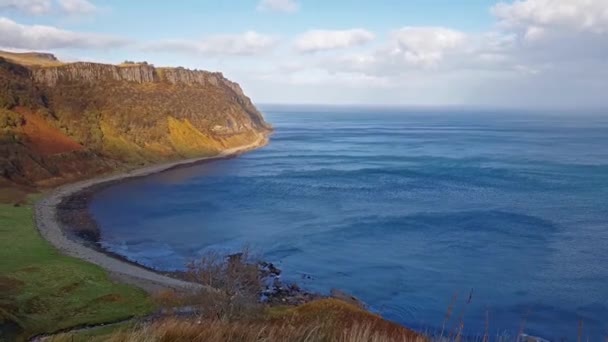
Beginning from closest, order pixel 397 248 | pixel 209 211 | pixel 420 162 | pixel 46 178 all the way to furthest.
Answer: pixel 397 248 < pixel 209 211 < pixel 46 178 < pixel 420 162

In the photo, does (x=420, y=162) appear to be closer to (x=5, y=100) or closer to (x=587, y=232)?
(x=587, y=232)

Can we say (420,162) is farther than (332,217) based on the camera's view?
Yes

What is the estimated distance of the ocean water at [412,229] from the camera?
33594 millimetres

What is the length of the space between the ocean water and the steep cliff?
9791mm

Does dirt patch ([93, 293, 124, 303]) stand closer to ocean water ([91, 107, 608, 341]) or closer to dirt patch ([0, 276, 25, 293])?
dirt patch ([0, 276, 25, 293])

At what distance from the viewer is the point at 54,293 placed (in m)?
30.7

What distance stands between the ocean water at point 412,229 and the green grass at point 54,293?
675 centimetres

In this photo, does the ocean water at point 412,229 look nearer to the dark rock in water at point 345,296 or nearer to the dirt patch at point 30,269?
the dark rock in water at point 345,296

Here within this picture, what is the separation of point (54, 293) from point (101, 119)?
71.5 metres

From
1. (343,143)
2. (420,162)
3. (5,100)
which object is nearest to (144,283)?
(5,100)

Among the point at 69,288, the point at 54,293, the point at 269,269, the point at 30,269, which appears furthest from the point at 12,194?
the point at 269,269

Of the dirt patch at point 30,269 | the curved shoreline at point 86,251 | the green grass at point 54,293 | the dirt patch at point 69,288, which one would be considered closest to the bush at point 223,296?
the green grass at point 54,293

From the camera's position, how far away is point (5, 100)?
8069 cm

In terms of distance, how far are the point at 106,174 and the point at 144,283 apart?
48.3 meters
